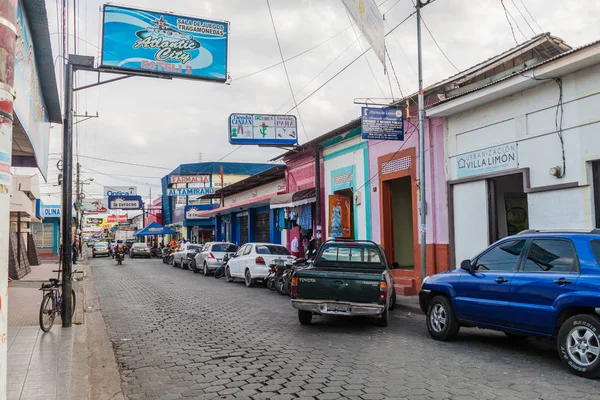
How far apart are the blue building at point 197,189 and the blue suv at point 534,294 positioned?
37590 millimetres

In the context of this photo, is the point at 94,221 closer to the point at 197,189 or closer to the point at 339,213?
the point at 197,189

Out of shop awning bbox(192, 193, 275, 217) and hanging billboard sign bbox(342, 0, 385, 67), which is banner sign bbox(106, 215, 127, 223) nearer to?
shop awning bbox(192, 193, 275, 217)

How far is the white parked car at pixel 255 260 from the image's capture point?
683 inches

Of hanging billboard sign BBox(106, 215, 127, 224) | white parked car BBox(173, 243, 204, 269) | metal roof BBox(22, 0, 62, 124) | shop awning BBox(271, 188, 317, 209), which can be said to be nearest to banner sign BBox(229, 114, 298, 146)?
shop awning BBox(271, 188, 317, 209)

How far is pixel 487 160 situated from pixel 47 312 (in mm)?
10460

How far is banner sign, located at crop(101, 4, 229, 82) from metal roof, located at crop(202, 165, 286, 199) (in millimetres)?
13280

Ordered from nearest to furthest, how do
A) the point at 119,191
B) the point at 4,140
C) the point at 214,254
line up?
1. the point at 4,140
2. the point at 214,254
3. the point at 119,191

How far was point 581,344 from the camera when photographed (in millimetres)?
6051

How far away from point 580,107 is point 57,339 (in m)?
10.8

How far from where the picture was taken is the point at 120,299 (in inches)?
565

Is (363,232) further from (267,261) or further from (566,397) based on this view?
(566,397)

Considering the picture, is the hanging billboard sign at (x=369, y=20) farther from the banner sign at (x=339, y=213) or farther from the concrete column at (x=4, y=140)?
the banner sign at (x=339, y=213)

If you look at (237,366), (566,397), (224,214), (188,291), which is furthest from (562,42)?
(224,214)

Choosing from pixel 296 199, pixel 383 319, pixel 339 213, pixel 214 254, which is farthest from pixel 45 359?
pixel 214 254
